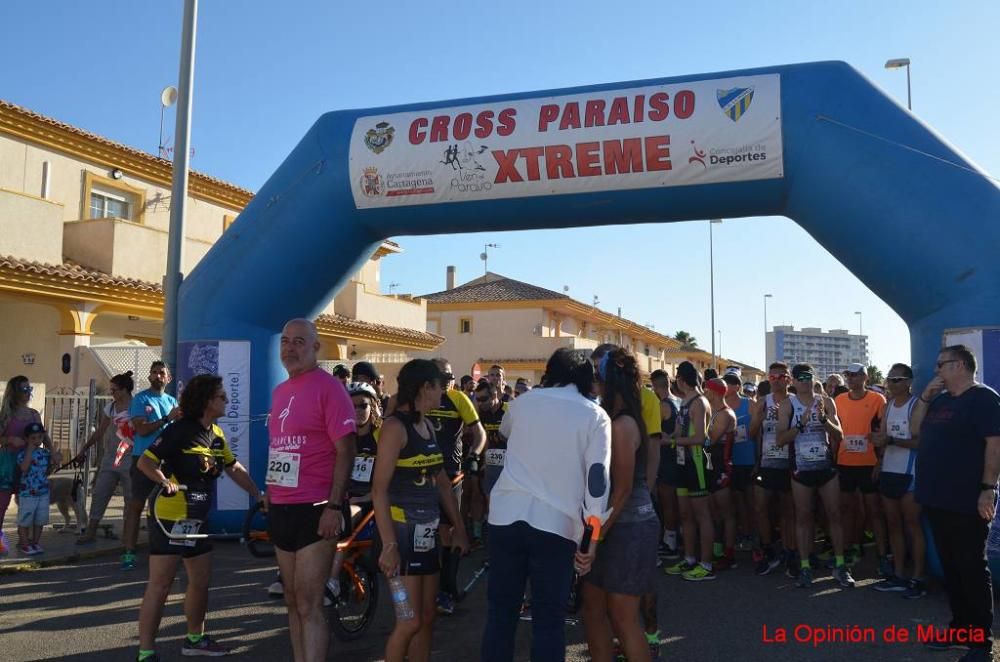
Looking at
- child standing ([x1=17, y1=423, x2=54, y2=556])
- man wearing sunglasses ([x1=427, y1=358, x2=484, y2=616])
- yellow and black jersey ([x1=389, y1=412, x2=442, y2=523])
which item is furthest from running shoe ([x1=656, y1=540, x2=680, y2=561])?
child standing ([x1=17, y1=423, x2=54, y2=556])

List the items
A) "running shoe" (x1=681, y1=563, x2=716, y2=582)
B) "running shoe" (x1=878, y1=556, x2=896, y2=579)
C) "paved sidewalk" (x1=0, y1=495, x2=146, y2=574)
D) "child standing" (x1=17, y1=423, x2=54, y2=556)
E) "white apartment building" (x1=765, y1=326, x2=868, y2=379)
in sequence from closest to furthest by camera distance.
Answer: "running shoe" (x1=878, y1=556, x2=896, y2=579) → "running shoe" (x1=681, y1=563, x2=716, y2=582) → "paved sidewalk" (x1=0, y1=495, x2=146, y2=574) → "child standing" (x1=17, y1=423, x2=54, y2=556) → "white apartment building" (x1=765, y1=326, x2=868, y2=379)

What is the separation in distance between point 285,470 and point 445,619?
92.4 inches

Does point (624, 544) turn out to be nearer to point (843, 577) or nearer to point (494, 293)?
point (843, 577)

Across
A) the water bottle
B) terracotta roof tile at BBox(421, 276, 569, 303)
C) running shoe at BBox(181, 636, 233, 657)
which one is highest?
terracotta roof tile at BBox(421, 276, 569, 303)

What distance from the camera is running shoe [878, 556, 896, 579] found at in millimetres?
7191

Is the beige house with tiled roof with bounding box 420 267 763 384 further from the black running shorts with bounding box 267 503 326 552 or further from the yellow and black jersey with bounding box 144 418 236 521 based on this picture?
the black running shorts with bounding box 267 503 326 552

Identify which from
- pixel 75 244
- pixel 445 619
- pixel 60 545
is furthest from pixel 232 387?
pixel 75 244

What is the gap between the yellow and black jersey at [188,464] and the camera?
4.95 meters

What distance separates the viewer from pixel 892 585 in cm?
705

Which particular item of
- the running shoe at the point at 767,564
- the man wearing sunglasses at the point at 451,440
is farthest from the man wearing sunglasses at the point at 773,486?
the man wearing sunglasses at the point at 451,440

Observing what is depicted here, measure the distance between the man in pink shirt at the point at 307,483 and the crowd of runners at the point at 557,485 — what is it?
1cm

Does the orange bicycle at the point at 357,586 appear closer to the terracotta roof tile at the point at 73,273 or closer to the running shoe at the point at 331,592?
the running shoe at the point at 331,592

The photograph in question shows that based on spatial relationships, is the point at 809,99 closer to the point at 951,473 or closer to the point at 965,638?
the point at 951,473

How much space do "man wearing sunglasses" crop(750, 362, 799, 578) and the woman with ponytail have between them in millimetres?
3971
